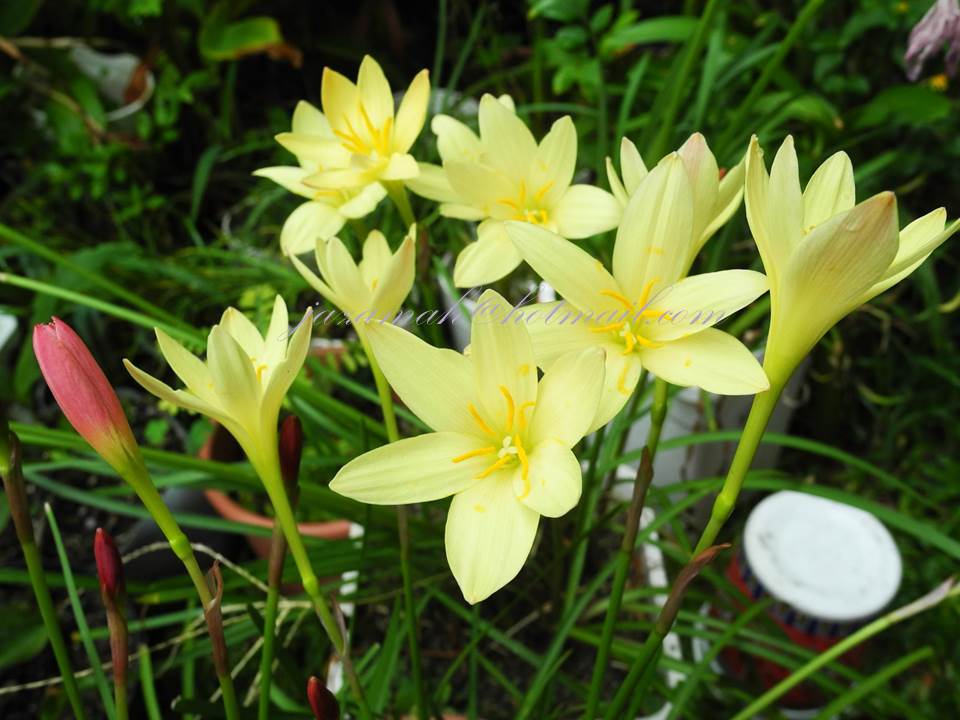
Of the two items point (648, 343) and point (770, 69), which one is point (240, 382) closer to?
point (648, 343)

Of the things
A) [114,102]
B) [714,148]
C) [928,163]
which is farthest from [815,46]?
[114,102]

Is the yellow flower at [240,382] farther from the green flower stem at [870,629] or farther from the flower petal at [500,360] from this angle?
the green flower stem at [870,629]

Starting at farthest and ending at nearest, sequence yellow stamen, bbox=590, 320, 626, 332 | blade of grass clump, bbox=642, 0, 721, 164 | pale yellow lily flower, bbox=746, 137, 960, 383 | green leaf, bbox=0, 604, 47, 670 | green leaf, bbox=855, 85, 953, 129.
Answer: green leaf, bbox=855, 85, 953, 129, green leaf, bbox=0, 604, 47, 670, blade of grass clump, bbox=642, 0, 721, 164, yellow stamen, bbox=590, 320, 626, 332, pale yellow lily flower, bbox=746, 137, 960, 383

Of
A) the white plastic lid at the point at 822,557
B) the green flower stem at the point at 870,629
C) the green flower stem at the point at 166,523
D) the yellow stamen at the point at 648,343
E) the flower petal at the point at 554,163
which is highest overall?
the flower petal at the point at 554,163

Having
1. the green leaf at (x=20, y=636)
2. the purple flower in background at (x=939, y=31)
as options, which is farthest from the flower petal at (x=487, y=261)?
the green leaf at (x=20, y=636)

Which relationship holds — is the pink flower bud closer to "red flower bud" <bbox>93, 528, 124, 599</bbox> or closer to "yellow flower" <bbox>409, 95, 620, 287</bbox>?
"red flower bud" <bbox>93, 528, 124, 599</bbox>

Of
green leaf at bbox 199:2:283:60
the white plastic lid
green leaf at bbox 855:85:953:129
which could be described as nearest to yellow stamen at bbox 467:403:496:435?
the white plastic lid
